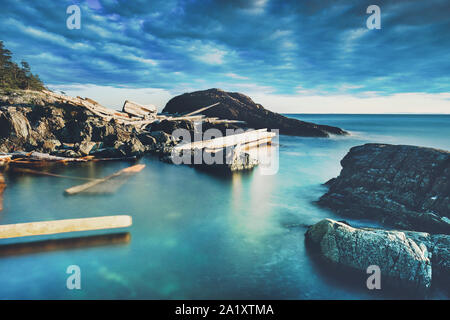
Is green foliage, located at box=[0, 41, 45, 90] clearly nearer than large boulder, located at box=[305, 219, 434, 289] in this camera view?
No

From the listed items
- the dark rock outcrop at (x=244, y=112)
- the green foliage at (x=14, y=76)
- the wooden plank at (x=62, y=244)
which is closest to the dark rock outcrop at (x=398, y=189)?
the wooden plank at (x=62, y=244)

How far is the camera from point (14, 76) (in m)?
32.3

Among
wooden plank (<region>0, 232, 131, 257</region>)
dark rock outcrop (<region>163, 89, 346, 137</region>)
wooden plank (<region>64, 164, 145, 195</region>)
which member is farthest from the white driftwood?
wooden plank (<region>0, 232, 131, 257</region>)

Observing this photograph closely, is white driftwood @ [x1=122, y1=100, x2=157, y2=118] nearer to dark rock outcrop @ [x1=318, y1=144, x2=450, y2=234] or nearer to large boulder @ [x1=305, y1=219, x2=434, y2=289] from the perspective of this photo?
dark rock outcrop @ [x1=318, y1=144, x2=450, y2=234]

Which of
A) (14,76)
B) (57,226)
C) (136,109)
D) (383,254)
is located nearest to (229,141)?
(136,109)

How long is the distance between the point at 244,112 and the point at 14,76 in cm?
3048

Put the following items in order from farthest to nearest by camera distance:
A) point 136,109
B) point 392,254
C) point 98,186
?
point 136,109, point 98,186, point 392,254

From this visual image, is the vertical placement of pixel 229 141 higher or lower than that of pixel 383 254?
higher

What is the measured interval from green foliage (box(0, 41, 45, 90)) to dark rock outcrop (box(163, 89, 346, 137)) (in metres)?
18.6

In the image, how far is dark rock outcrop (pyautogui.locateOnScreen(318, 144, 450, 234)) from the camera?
746 centimetres

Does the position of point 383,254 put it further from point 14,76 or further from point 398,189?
point 14,76

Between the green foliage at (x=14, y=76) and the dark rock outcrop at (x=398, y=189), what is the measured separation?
118 feet

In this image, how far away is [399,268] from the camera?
526cm
